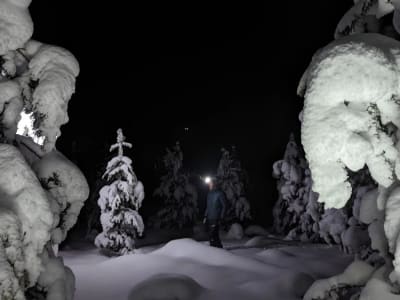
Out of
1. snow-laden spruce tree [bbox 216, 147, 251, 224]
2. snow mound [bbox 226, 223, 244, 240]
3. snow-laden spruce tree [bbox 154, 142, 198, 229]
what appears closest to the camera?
snow mound [bbox 226, 223, 244, 240]

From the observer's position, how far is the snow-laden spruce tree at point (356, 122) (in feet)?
12.7

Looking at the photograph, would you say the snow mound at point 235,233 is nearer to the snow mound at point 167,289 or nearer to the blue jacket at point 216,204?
the blue jacket at point 216,204

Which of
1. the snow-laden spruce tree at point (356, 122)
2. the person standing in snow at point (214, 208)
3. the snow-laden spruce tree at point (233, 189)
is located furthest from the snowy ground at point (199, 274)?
the snow-laden spruce tree at point (233, 189)

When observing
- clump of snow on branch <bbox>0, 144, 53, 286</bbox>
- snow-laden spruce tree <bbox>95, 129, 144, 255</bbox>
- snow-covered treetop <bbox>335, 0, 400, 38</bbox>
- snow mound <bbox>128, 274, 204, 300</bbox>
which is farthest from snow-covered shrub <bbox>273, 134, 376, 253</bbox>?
clump of snow on branch <bbox>0, 144, 53, 286</bbox>

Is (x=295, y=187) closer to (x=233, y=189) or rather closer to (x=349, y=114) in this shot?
(x=233, y=189)

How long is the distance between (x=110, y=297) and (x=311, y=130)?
23.7ft

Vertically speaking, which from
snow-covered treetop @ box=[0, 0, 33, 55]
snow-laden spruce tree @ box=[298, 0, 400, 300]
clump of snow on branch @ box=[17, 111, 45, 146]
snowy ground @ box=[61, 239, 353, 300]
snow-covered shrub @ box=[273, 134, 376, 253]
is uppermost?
snow-covered treetop @ box=[0, 0, 33, 55]

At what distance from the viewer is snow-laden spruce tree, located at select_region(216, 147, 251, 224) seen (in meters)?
30.2

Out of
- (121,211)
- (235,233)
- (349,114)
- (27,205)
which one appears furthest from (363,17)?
(235,233)

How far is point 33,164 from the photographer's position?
5613 mm

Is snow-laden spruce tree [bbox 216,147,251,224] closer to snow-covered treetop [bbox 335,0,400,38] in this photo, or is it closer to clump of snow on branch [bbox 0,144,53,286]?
snow-covered treetop [bbox 335,0,400,38]

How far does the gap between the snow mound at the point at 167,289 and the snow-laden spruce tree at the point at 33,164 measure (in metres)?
4.03

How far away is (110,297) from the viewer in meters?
9.64

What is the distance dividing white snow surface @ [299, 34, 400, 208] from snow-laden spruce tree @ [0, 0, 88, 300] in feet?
9.39
